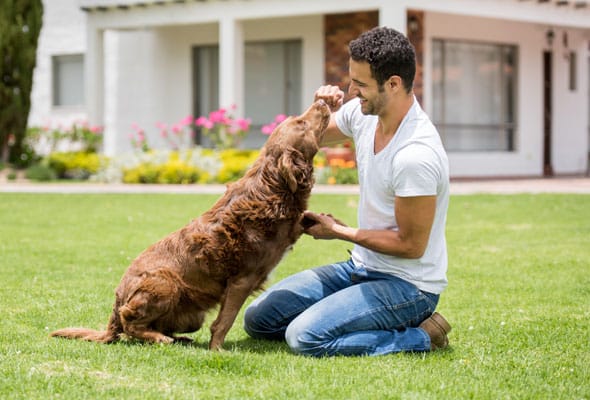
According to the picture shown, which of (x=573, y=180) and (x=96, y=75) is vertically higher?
(x=96, y=75)

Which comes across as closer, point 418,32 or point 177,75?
point 418,32

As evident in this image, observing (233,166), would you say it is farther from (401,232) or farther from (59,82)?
(401,232)

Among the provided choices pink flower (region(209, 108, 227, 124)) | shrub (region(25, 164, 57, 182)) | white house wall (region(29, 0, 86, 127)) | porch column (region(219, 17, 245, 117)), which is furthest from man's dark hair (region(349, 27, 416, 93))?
white house wall (region(29, 0, 86, 127))

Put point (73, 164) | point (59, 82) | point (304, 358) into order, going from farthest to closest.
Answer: point (59, 82) < point (73, 164) < point (304, 358)

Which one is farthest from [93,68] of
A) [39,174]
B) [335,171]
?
[335,171]

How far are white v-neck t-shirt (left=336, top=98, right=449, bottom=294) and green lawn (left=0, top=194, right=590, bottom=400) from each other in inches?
19.9

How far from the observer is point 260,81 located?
829 inches

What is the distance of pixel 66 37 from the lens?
23.5 meters

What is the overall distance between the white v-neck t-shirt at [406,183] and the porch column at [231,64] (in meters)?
13.6

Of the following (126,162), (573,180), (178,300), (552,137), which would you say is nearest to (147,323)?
(178,300)

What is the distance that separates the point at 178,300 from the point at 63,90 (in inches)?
810

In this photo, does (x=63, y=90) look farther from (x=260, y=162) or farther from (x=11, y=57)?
(x=260, y=162)

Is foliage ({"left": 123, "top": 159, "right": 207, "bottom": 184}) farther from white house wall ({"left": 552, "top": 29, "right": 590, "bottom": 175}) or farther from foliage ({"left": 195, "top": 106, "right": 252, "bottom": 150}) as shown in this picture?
white house wall ({"left": 552, "top": 29, "right": 590, "bottom": 175})

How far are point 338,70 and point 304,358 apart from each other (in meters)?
15.1
